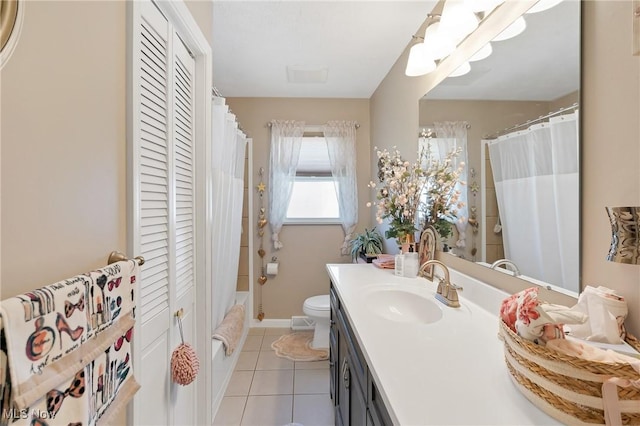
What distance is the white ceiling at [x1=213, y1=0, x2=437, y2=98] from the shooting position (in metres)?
1.74

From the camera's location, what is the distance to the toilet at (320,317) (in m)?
2.51

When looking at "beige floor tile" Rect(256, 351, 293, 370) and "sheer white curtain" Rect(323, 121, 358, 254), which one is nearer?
"beige floor tile" Rect(256, 351, 293, 370)

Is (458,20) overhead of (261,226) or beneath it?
overhead

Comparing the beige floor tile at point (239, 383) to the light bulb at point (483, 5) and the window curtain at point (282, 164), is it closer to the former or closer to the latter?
the window curtain at point (282, 164)

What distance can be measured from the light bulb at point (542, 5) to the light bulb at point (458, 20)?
315mm

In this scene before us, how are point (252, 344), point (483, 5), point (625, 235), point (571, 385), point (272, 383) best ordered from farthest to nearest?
point (252, 344), point (272, 383), point (483, 5), point (625, 235), point (571, 385)

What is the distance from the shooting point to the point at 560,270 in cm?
93

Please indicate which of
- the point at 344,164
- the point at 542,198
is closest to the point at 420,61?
the point at 542,198

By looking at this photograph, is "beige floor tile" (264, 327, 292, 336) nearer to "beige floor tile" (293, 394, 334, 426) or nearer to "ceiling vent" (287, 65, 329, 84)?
"beige floor tile" (293, 394, 334, 426)

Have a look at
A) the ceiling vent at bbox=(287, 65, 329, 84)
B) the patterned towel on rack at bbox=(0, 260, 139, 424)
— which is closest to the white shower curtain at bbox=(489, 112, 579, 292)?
the patterned towel on rack at bbox=(0, 260, 139, 424)

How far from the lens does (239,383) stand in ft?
7.11

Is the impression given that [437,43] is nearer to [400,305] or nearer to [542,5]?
[542,5]

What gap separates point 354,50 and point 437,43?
859mm

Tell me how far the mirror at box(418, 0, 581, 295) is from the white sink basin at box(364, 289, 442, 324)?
13.6 inches
